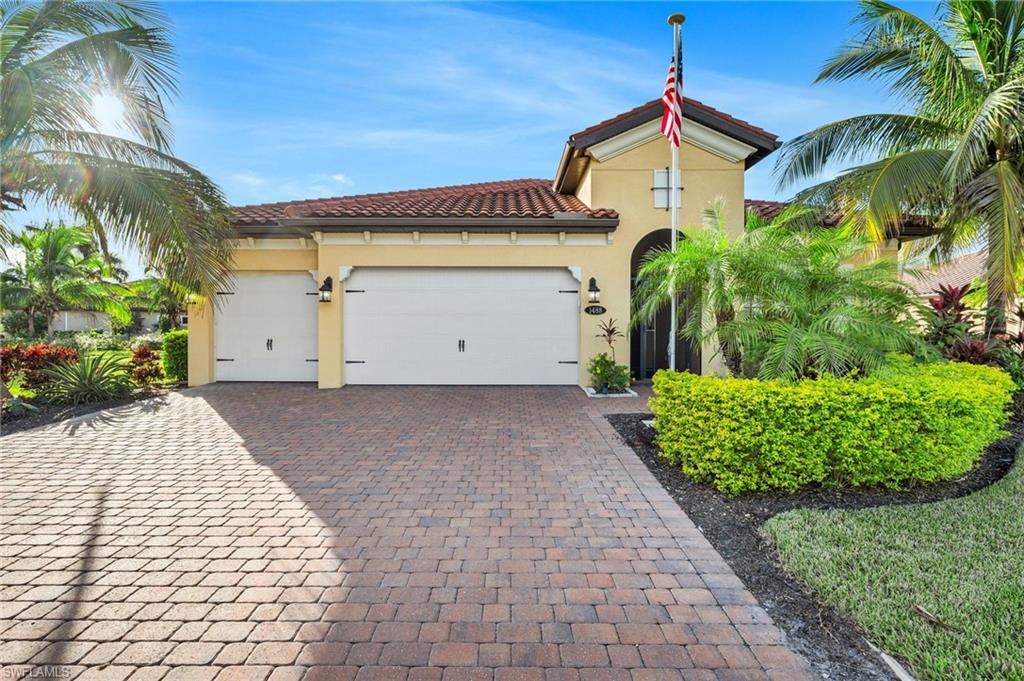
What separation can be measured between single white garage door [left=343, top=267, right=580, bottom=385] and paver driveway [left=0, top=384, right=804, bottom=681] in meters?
4.56

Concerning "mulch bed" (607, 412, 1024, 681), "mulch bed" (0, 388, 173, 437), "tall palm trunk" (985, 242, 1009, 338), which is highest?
"tall palm trunk" (985, 242, 1009, 338)

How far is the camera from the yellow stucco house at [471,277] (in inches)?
408

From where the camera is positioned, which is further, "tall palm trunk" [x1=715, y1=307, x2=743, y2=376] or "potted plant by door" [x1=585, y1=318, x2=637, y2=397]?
"potted plant by door" [x1=585, y1=318, x2=637, y2=397]

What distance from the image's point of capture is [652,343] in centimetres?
1227

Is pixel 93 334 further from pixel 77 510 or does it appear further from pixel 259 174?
pixel 77 510

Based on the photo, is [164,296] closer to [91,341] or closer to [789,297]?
[91,341]

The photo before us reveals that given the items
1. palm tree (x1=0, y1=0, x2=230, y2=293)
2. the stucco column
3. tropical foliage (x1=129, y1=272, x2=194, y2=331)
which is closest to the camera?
palm tree (x1=0, y1=0, x2=230, y2=293)

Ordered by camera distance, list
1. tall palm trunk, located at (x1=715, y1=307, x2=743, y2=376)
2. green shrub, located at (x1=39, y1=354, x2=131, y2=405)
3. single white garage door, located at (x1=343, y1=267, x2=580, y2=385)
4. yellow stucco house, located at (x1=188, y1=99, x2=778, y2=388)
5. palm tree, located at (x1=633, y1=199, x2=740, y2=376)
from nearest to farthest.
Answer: palm tree, located at (x1=633, y1=199, x2=740, y2=376) → tall palm trunk, located at (x1=715, y1=307, x2=743, y2=376) → green shrub, located at (x1=39, y1=354, x2=131, y2=405) → yellow stucco house, located at (x1=188, y1=99, x2=778, y2=388) → single white garage door, located at (x1=343, y1=267, x2=580, y2=385)

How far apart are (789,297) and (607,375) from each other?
16.1 ft

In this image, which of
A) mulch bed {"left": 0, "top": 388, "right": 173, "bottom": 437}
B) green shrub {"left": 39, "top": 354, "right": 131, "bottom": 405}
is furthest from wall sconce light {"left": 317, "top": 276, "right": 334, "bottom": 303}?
green shrub {"left": 39, "top": 354, "right": 131, "bottom": 405}

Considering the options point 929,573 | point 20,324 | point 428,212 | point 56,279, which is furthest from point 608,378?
point 20,324

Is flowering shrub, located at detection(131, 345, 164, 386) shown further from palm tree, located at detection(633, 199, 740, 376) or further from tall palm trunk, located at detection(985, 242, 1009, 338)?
tall palm trunk, located at detection(985, 242, 1009, 338)

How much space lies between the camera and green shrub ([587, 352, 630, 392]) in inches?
386

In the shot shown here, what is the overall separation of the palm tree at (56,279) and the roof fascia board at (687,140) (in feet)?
60.6
